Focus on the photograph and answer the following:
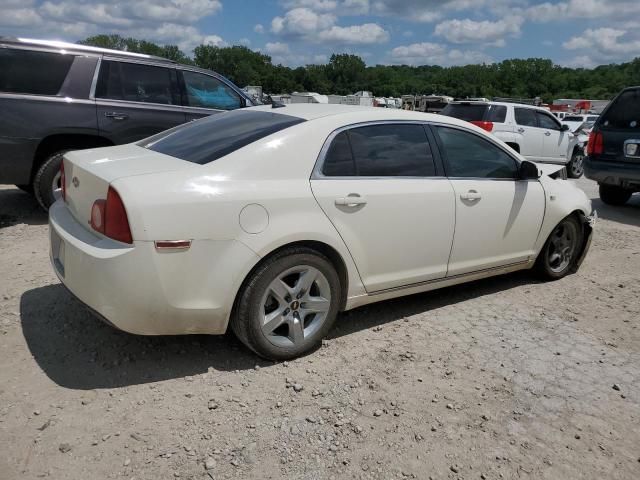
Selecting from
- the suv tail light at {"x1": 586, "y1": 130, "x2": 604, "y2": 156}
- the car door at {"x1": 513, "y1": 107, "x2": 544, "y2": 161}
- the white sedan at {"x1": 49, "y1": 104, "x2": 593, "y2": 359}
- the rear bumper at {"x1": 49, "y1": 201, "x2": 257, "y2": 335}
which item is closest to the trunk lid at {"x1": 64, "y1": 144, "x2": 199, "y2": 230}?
the white sedan at {"x1": 49, "y1": 104, "x2": 593, "y2": 359}

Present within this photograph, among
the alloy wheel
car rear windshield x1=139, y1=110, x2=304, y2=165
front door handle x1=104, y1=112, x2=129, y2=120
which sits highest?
car rear windshield x1=139, y1=110, x2=304, y2=165

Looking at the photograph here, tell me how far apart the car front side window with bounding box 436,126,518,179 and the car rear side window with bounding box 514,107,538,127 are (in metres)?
8.00

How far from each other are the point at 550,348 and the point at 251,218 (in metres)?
2.27

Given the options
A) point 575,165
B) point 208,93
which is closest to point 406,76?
point 575,165

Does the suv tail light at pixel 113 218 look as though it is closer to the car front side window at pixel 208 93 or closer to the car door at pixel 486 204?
the car door at pixel 486 204

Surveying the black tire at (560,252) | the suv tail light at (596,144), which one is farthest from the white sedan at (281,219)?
the suv tail light at (596,144)

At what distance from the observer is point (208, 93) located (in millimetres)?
7312

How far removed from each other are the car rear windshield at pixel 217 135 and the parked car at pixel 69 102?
2.58 metres

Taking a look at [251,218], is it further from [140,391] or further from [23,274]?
[23,274]

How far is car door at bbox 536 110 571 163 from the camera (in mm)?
12367

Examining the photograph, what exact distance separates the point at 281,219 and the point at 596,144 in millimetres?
7286

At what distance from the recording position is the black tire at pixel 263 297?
10.3 ft

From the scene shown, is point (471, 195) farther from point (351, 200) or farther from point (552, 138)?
point (552, 138)

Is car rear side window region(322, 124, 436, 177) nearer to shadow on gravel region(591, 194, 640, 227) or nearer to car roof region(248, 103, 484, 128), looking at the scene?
car roof region(248, 103, 484, 128)
